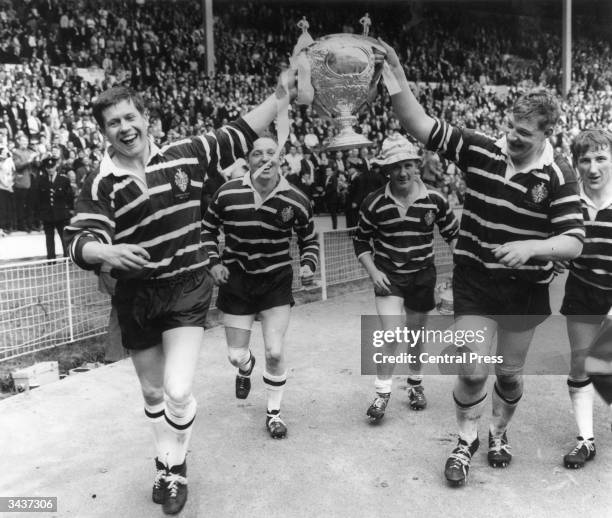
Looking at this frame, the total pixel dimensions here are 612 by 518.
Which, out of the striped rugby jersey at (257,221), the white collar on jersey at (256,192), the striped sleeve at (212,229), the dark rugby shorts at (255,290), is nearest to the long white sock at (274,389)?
the dark rugby shorts at (255,290)

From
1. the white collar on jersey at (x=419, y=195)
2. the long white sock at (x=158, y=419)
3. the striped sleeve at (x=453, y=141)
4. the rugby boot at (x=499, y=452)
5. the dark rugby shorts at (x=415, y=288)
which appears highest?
the striped sleeve at (x=453, y=141)

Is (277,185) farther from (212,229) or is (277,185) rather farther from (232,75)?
(232,75)

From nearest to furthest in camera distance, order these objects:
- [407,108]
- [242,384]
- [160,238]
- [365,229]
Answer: [160,238] < [407,108] < [365,229] < [242,384]

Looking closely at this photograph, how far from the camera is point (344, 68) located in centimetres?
346

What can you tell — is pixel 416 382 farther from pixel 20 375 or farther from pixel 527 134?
pixel 20 375

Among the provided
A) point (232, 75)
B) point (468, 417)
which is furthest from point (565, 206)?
point (232, 75)

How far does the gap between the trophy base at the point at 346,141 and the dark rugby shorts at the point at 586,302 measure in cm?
142

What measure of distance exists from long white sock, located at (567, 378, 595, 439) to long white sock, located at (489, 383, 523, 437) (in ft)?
1.19

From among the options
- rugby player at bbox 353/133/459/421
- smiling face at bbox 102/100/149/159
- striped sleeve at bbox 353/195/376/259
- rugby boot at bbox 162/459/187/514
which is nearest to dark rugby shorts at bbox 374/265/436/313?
rugby player at bbox 353/133/459/421

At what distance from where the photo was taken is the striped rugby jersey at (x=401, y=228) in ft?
14.7

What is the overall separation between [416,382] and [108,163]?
266cm

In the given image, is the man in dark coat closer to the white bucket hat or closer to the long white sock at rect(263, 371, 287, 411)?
the long white sock at rect(263, 371, 287, 411)

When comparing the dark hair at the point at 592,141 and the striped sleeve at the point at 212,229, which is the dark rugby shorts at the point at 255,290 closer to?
the striped sleeve at the point at 212,229

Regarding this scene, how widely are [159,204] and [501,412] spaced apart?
2161mm
